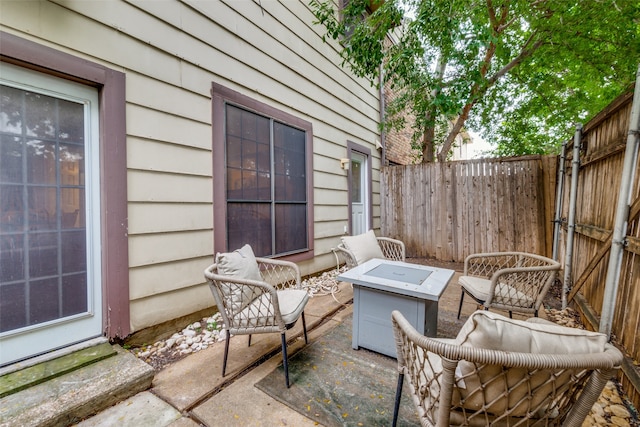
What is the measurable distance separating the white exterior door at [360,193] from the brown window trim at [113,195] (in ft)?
12.7

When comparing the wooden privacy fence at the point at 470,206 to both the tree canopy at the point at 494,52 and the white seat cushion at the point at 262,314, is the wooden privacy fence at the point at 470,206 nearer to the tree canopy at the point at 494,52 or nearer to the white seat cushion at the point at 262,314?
the tree canopy at the point at 494,52

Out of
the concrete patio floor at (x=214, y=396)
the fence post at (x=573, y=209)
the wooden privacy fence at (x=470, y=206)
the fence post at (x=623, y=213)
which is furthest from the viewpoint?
the wooden privacy fence at (x=470, y=206)

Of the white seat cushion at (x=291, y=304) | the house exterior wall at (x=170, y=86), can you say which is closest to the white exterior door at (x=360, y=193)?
the house exterior wall at (x=170, y=86)

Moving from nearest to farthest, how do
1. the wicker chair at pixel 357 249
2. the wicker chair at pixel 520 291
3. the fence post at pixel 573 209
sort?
the wicker chair at pixel 520 291, the fence post at pixel 573 209, the wicker chair at pixel 357 249

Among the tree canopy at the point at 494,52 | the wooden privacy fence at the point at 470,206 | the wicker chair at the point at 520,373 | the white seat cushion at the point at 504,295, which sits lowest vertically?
the white seat cushion at the point at 504,295

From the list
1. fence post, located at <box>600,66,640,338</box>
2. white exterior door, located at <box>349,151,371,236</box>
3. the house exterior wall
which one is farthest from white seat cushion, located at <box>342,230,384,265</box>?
fence post, located at <box>600,66,640,338</box>

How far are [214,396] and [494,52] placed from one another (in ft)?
20.9

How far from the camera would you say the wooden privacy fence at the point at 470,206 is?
4.44 metres

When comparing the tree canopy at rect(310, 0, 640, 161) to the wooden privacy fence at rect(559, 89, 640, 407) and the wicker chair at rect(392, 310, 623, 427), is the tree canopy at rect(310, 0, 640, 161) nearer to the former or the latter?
the wooden privacy fence at rect(559, 89, 640, 407)

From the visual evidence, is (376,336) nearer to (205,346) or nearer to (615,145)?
(205,346)

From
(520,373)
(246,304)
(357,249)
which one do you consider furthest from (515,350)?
(357,249)

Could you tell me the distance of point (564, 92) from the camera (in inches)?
239

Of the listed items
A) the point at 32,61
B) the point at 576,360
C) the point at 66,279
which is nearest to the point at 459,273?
the point at 576,360

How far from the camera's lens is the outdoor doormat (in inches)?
59.6
